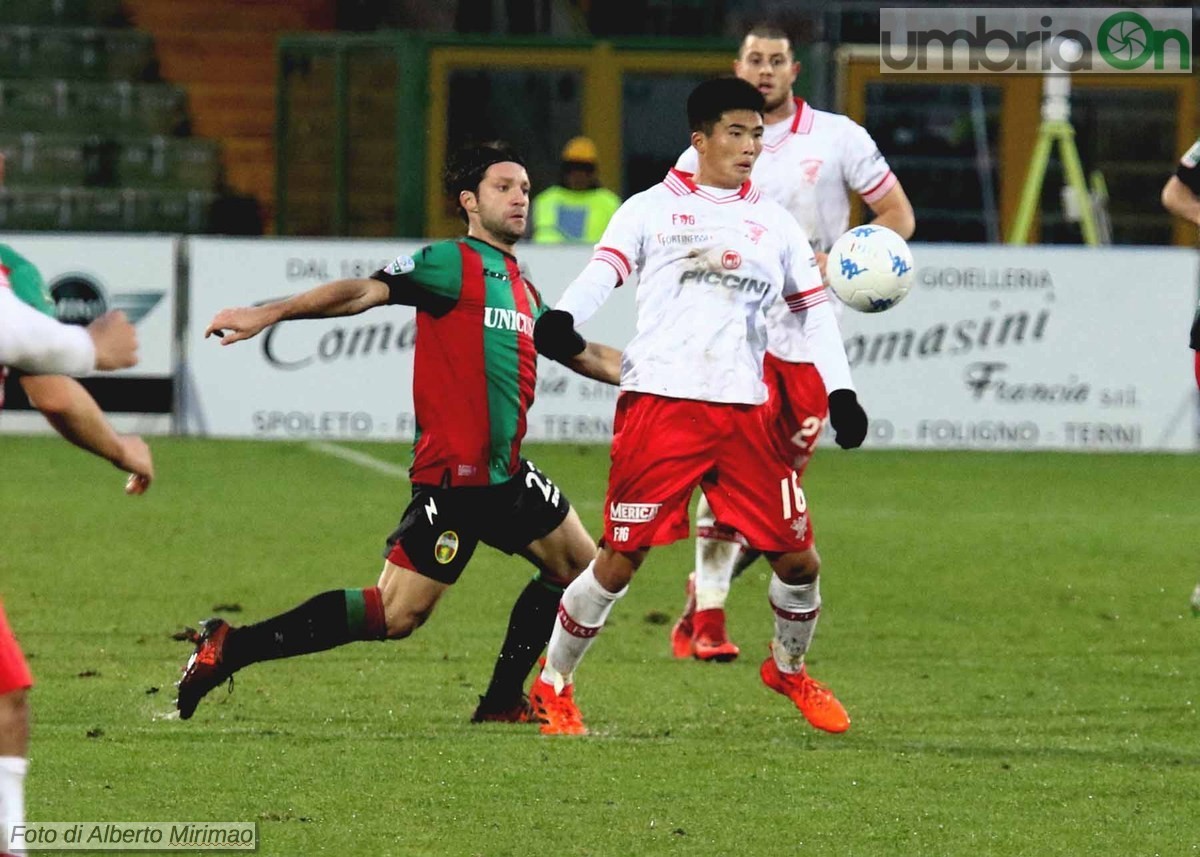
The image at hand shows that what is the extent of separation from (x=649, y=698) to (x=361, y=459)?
26.1 ft

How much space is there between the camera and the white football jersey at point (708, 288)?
662cm

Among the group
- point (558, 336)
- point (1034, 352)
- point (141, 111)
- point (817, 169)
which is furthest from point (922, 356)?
point (558, 336)

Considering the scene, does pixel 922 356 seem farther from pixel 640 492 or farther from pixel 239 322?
pixel 239 322

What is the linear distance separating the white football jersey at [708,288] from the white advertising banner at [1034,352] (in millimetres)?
9103

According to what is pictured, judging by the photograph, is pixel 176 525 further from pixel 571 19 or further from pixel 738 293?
pixel 571 19

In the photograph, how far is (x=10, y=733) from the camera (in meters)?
4.34

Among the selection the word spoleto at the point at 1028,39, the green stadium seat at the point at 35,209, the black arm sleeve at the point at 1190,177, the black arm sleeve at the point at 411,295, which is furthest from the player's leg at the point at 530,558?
the green stadium seat at the point at 35,209

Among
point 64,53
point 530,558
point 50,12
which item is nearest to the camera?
point 530,558

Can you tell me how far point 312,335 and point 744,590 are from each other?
246 inches

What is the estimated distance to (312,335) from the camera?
51.6ft

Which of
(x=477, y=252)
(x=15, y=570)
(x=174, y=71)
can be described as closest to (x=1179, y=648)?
(x=477, y=252)

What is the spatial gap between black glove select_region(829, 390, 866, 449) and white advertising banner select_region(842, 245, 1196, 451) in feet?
30.5

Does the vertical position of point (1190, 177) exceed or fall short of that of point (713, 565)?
it exceeds it

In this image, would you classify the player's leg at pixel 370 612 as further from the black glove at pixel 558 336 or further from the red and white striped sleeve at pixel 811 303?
the red and white striped sleeve at pixel 811 303
